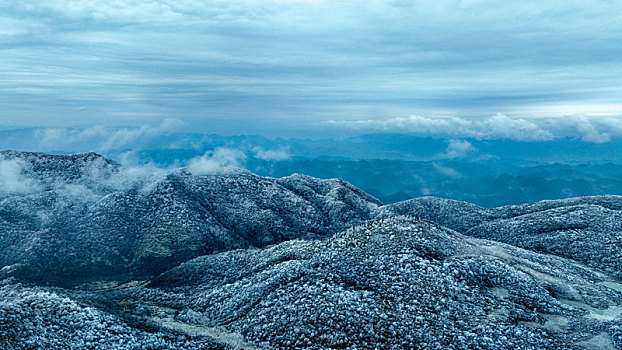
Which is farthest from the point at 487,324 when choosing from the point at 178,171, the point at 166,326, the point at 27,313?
the point at 178,171

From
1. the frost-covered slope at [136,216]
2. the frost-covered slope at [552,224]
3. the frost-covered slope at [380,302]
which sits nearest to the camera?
the frost-covered slope at [380,302]

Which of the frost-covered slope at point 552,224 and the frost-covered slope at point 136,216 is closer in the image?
the frost-covered slope at point 552,224

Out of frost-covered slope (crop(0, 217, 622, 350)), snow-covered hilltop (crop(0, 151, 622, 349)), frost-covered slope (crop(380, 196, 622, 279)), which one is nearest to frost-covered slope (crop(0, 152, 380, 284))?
snow-covered hilltop (crop(0, 151, 622, 349))

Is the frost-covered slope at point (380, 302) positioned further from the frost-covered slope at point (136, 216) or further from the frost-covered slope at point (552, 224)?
the frost-covered slope at point (136, 216)

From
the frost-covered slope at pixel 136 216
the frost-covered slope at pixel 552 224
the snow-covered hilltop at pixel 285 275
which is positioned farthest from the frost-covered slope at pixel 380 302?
the frost-covered slope at pixel 136 216

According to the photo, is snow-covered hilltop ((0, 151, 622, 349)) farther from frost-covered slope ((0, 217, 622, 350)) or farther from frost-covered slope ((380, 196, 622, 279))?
frost-covered slope ((380, 196, 622, 279))

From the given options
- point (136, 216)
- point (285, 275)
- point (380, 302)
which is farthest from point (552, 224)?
point (136, 216)
